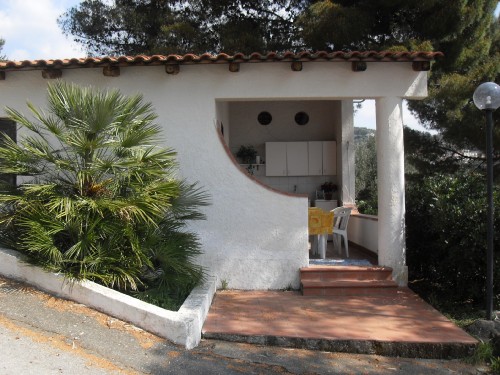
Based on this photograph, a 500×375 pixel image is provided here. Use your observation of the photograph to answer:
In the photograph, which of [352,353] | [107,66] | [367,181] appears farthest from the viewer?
[367,181]

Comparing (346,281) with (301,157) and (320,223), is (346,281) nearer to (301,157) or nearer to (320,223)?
(320,223)

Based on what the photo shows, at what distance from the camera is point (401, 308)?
20.6ft

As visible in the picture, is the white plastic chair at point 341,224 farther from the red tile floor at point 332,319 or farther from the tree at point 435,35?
the tree at point 435,35

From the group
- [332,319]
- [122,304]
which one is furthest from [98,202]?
[332,319]

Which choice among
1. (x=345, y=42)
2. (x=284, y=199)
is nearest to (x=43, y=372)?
(x=284, y=199)

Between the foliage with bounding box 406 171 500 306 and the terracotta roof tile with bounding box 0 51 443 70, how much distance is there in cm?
208

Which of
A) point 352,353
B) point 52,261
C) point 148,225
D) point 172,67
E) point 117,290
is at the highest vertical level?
point 172,67

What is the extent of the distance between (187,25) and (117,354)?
9140 mm

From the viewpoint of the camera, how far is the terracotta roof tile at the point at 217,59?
6.84 metres

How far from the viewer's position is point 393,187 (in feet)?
24.2

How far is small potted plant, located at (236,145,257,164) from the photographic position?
422 inches

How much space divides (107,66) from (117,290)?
3.41 metres

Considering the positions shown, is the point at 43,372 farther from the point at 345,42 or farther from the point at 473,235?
the point at 345,42

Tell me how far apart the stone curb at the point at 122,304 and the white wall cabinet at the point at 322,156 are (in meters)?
5.54
